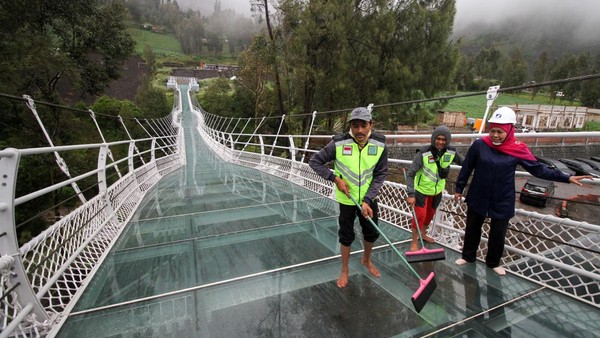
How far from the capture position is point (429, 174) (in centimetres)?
204

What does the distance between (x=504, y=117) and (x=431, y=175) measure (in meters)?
0.59

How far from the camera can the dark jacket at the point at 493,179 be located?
159cm

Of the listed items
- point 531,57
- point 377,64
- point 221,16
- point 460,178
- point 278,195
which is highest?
point 221,16

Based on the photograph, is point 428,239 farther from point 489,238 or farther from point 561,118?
point 561,118

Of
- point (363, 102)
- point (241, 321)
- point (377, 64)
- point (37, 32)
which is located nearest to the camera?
point (241, 321)

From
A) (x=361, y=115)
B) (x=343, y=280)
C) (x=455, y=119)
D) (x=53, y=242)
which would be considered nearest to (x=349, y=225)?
(x=343, y=280)

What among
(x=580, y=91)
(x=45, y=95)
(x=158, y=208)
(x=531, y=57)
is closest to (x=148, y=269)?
(x=158, y=208)

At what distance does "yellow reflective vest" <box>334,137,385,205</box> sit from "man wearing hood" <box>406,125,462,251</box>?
1.83ft

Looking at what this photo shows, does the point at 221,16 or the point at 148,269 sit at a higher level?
the point at 221,16

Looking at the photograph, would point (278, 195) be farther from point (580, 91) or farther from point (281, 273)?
point (580, 91)

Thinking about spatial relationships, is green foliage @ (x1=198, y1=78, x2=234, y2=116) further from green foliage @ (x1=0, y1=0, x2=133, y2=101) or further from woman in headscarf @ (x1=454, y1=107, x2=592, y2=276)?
woman in headscarf @ (x1=454, y1=107, x2=592, y2=276)

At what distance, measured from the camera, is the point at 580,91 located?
109 ft

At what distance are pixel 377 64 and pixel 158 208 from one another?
9614mm

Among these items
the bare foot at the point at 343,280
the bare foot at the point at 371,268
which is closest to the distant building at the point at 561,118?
the bare foot at the point at 371,268
